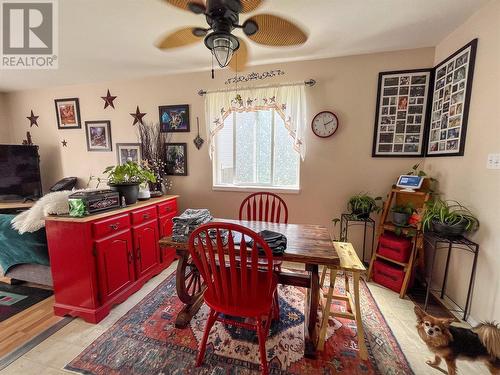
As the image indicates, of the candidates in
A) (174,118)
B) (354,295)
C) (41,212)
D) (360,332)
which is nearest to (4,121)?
(174,118)

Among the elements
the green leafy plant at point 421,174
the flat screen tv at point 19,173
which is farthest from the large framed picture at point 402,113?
the flat screen tv at point 19,173

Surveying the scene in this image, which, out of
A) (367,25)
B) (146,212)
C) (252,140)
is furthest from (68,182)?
(367,25)

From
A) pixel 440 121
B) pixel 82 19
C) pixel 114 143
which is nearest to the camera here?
pixel 82 19

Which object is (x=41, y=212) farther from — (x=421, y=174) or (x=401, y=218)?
(x=421, y=174)

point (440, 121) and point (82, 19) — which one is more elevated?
point (82, 19)

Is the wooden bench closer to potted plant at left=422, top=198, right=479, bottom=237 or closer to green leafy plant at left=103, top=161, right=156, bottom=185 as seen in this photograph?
potted plant at left=422, top=198, right=479, bottom=237

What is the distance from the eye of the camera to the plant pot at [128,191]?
6.73 feet

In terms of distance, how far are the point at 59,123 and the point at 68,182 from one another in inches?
38.3

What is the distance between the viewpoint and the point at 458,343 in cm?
113

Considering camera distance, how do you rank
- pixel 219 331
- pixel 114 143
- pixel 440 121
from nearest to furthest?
pixel 219 331 < pixel 440 121 < pixel 114 143

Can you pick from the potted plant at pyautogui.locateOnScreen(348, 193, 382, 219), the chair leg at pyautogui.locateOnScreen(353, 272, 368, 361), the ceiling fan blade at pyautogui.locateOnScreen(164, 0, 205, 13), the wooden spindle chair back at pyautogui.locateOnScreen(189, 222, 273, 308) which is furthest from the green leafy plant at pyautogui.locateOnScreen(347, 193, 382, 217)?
the ceiling fan blade at pyautogui.locateOnScreen(164, 0, 205, 13)

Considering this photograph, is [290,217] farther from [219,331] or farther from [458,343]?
[458,343]

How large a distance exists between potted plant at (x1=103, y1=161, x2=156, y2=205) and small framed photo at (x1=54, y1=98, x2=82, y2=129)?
2.02 m

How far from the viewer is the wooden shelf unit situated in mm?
1988
